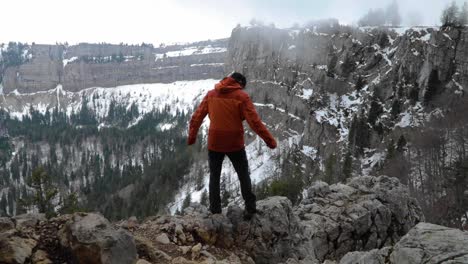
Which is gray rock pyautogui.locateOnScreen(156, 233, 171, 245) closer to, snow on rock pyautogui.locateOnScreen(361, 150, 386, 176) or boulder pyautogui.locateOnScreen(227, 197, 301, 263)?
boulder pyautogui.locateOnScreen(227, 197, 301, 263)

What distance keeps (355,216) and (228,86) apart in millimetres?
13330

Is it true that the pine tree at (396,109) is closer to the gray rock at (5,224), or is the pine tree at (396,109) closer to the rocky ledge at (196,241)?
the rocky ledge at (196,241)

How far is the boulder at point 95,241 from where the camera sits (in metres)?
7.15

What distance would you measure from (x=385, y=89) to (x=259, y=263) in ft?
306

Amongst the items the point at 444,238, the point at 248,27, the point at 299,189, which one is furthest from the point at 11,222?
the point at 248,27

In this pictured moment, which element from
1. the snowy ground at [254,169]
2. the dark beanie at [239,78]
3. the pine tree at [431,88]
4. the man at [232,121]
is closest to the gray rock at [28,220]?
the man at [232,121]

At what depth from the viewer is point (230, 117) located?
9.51 m

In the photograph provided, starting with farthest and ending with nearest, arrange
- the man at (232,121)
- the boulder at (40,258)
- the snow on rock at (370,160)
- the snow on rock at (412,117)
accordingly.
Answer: the snow on rock at (412,117)
the snow on rock at (370,160)
the man at (232,121)
the boulder at (40,258)

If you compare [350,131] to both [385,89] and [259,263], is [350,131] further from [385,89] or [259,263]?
[259,263]

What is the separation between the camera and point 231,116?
9516 millimetres

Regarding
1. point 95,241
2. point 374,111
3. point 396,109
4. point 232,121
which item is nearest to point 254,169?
point 374,111

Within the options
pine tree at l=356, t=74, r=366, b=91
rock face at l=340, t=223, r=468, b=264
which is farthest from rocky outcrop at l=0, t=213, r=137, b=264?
pine tree at l=356, t=74, r=366, b=91

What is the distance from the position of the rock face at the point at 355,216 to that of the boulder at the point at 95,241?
1192cm

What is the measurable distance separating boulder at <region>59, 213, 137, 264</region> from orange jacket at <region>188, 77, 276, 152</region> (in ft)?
9.82
